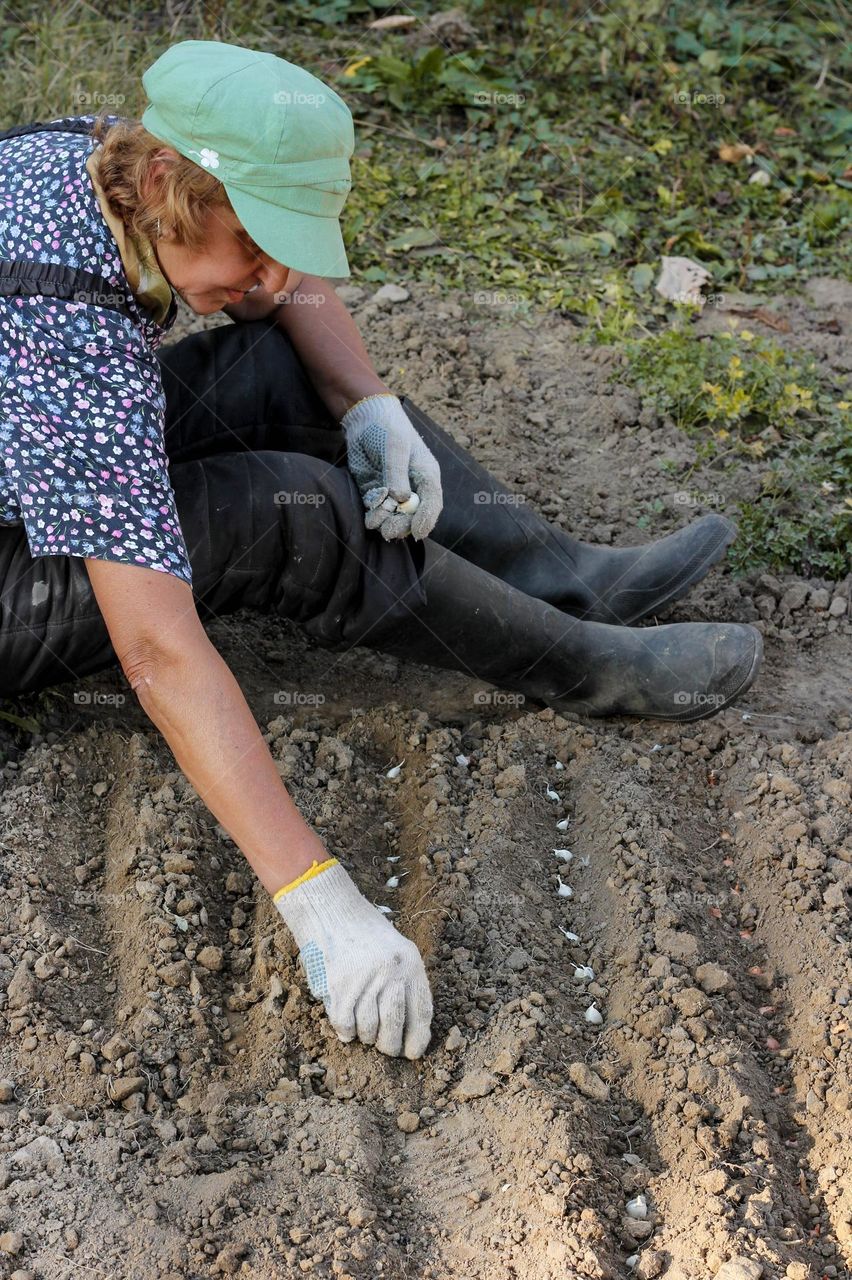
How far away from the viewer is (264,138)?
182cm

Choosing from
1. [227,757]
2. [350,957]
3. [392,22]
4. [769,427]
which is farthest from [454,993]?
[392,22]

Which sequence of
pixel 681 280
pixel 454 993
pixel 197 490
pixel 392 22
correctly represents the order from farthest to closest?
pixel 392 22 < pixel 681 280 < pixel 197 490 < pixel 454 993

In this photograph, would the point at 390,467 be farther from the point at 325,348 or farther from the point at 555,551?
the point at 555,551

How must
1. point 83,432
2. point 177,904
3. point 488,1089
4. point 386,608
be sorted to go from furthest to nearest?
point 386,608, point 177,904, point 488,1089, point 83,432

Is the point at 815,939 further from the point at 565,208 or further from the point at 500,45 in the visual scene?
the point at 500,45

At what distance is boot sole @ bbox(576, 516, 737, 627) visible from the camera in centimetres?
297

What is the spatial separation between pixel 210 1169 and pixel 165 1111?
5.4 inches

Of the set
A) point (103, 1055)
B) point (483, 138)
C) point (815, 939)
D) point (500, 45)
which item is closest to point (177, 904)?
point (103, 1055)

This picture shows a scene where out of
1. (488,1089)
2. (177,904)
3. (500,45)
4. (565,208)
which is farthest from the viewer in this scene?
(500,45)

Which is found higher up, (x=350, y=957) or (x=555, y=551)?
(x=350, y=957)

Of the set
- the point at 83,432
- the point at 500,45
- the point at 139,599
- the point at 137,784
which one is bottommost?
the point at 137,784

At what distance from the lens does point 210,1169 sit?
74.7 inches

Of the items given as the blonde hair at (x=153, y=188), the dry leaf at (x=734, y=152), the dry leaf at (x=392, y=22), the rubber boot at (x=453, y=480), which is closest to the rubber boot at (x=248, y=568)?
the rubber boot at (x=453, y=480)

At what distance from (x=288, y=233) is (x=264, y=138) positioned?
13cm
